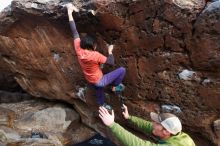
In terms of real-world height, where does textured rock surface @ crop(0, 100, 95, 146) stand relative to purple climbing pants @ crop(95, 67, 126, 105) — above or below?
below

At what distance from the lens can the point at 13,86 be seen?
1232cm

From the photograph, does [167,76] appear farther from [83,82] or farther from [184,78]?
[83,82]

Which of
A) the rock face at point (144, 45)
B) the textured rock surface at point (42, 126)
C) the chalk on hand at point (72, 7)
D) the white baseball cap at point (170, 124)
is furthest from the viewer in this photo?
the textured rock surface at point (42, 126)

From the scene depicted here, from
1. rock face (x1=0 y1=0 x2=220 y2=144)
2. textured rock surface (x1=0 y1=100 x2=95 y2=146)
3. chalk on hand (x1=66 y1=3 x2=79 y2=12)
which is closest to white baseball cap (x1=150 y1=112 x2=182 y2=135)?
rock face (x1=0 y1=0 x2=220 y2=144)

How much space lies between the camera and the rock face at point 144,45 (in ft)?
23.4

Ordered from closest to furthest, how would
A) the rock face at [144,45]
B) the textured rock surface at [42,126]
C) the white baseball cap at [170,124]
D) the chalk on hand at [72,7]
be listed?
1. the white baseball cap at [170,124]
2. the rock face at [144,45]
3. the chalk on hand at [72,7]
4. the textured rock surface at [42,126]

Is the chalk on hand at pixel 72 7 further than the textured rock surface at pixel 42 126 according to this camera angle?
No

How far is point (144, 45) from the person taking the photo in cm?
775

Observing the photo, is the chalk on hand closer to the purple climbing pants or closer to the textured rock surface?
the purple climbing pants

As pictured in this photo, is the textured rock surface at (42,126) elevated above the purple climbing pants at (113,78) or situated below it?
below

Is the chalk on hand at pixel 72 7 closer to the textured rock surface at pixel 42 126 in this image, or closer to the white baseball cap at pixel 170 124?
the textured rock surface at pixel 42 126

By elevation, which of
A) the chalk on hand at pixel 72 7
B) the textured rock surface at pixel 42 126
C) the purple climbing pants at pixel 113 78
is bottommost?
the textured rock surface at pixel 42 126

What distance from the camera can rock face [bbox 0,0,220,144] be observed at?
714 centimetres

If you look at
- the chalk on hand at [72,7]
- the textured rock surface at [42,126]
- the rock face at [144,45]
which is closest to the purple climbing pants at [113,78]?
the rock face at [144,45]
